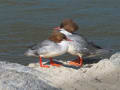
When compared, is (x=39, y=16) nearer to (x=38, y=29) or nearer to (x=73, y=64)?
(x=38, y=29)

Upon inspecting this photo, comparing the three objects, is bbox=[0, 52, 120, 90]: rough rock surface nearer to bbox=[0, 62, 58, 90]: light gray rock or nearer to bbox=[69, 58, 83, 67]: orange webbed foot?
bbox=[0, 62, 58, 90]: light gray rock

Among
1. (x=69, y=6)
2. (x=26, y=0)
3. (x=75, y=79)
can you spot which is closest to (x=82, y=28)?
(x=69, y=6)

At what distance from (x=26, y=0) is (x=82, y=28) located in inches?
113

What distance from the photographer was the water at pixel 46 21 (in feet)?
38.3

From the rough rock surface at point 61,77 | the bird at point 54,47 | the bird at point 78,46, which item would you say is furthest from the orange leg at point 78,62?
the rough rock surface at point 61,77

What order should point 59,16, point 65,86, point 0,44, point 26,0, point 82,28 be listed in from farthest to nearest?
point 26,0 → point 59,16 → point 82,28 → point 0,44 → point 65,86

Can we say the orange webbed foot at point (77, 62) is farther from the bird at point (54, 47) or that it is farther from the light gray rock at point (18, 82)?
the light gray rock at point (18, 82)

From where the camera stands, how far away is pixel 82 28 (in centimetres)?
1262

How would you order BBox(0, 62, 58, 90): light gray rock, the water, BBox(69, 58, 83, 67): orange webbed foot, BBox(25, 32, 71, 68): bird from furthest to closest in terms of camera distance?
the water
BBox(69, 58, 83, 67): orange webbed foot
BBox(25, 32, 71, 68): bird
BBox(0, 62, 58, 90): light gray rock

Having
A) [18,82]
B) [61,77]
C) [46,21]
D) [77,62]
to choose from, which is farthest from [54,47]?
[46,21]

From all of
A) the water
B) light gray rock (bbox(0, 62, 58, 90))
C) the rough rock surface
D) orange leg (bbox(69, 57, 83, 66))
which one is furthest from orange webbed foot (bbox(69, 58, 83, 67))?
light gray rock (bbox(0, 62, 58, 90))

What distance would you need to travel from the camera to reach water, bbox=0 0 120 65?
38.3 ft

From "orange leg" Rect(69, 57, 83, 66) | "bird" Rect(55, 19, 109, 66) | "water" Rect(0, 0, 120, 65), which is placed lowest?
"water" Rect(0, 0, 120, 65)

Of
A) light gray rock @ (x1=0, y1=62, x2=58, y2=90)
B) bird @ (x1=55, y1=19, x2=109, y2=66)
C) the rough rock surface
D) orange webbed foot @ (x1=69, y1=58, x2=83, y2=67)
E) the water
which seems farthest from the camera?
the water
